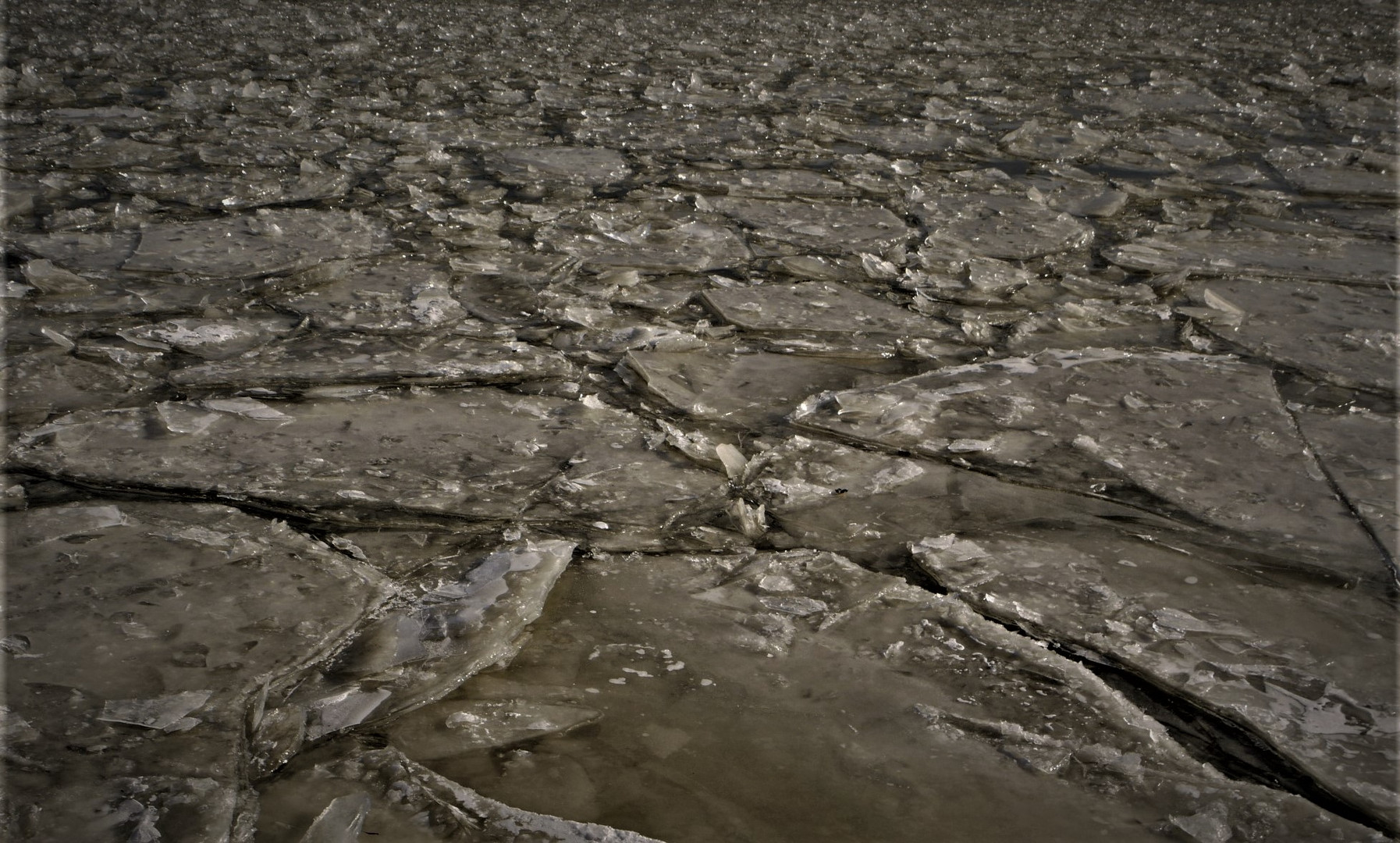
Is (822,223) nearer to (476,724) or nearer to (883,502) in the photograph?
(883,502)

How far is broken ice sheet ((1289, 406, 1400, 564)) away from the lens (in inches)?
55.7

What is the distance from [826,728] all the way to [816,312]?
4.02ft

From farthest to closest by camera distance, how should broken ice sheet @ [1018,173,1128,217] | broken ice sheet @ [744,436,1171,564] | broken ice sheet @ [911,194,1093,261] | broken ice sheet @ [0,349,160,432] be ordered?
broken ice sheet @ [1018,173,1128,217], broken ice sheet @ [911,194,1093,261], broken ice sheet @ [0,349,160,432], broken ice sheet @ [744,436,1171,564]

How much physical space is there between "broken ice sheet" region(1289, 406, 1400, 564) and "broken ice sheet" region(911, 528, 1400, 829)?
0.20 metres

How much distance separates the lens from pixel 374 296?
2135 mm

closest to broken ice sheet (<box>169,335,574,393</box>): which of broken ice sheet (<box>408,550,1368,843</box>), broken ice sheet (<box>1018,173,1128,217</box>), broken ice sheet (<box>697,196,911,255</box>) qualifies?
broken ice sheet (<box>408,550,1368,843</box>)

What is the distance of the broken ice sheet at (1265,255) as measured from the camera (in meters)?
2.42

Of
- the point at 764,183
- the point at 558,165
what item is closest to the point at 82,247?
the point at 558,165

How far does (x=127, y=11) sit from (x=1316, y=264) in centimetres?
722

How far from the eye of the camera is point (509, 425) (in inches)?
63.8

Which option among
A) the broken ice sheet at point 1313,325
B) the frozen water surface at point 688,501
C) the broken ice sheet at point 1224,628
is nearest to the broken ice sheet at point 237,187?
the frozen water surface at point 688,501

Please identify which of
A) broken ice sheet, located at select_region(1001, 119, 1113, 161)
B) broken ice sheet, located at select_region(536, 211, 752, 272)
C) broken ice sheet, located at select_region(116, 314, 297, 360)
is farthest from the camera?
broken ice sheet, located at select_region(1001, 119, 1113, 161)

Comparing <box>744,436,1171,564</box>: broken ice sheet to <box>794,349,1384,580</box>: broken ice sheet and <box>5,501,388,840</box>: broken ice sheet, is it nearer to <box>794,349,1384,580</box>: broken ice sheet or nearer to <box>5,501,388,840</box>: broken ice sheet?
<box>794,349,1384,580</box>: broken ice sheet

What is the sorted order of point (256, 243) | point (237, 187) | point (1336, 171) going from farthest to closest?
point (1336, 171) → point (237, 187) → point (256, 243)
